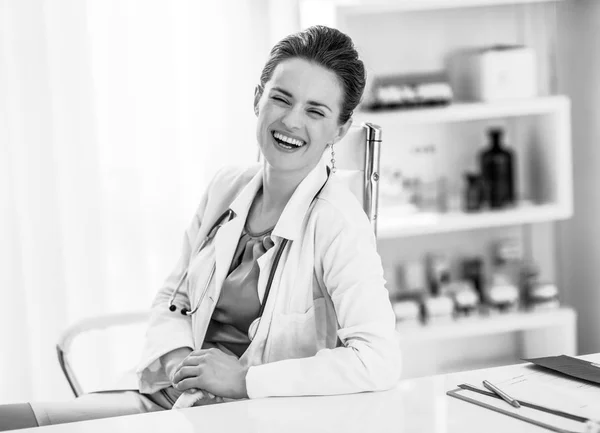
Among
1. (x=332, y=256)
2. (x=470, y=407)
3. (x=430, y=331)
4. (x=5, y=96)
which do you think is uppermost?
(x=5, y=96)

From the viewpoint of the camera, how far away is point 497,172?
3.13 m

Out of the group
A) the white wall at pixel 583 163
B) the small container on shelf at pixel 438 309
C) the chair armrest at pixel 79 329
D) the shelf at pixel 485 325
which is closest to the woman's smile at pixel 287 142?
the chair armrest at pixel 79 329

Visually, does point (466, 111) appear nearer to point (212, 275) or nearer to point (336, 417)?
point (212, 275)

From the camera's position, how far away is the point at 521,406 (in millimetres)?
1205

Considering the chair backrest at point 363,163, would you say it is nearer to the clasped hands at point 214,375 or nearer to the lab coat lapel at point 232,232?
the lab coat lapel at point 232,232

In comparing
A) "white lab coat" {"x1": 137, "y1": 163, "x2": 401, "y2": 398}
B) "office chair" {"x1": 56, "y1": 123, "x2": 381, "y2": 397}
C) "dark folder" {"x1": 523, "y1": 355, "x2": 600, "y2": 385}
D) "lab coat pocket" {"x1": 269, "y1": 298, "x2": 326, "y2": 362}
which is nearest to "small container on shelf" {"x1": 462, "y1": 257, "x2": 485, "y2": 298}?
"office chair" {"x1": 56, "y1": 123, "x2": 381, "y2": 397}

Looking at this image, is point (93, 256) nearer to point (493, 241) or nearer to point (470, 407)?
point (493, 241)

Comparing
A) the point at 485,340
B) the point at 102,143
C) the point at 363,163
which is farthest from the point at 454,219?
the point at 102,143

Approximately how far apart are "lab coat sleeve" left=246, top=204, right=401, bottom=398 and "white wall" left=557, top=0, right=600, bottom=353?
77.0 inches

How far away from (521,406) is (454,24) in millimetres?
2282

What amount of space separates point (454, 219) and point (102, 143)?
129cm

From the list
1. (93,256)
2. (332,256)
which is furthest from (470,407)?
(93,256)

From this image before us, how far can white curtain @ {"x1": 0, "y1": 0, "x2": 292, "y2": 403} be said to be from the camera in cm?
281

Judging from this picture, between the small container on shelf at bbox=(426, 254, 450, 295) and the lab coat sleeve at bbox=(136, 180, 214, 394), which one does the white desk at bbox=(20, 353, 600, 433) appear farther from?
the small container on shelf at bbox=(426, 254, 450, 295)
